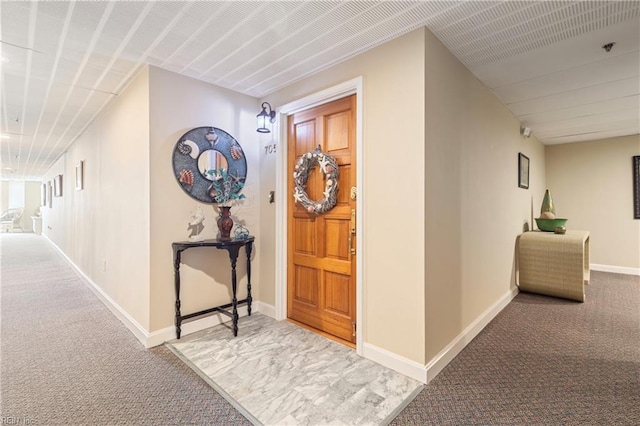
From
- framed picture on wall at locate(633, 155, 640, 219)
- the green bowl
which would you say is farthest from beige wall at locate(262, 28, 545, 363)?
framed picture on wall at locate(633, 155, 640, 219)

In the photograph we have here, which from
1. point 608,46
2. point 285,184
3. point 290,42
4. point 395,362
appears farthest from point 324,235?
point 608,46

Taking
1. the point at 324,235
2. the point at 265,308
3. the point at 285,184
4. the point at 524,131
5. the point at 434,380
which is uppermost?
the point at 524,131

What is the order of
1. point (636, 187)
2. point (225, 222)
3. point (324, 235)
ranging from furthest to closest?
point (636, 187)
point (225, 222)
point (324, 235)

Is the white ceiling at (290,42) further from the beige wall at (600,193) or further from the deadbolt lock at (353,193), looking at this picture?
the beige wall at (600,193)

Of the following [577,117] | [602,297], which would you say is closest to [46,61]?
[577,117]

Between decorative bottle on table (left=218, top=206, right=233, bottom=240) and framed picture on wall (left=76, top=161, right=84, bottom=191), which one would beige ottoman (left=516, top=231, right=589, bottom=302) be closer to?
decorative bottle on table (left=218, top=206, right=233, bottom=240)

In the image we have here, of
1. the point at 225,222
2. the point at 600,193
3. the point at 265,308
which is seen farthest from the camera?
the point at 600,193

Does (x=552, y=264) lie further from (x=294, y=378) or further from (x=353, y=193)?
(x=294, y=378)

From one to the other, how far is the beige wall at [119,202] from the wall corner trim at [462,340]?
7.48ft

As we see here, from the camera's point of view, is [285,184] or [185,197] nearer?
[185,197]

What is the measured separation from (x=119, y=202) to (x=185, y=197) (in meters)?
0.88

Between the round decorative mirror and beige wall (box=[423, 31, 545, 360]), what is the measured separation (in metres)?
1.85

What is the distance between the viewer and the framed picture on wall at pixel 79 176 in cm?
453

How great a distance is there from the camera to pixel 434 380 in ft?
6.65
